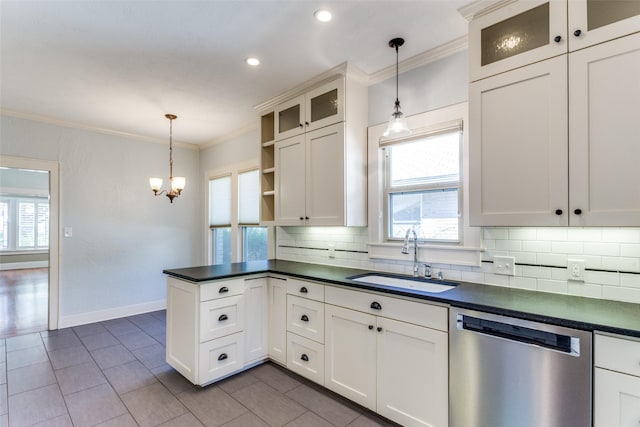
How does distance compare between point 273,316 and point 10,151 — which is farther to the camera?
point 10,151

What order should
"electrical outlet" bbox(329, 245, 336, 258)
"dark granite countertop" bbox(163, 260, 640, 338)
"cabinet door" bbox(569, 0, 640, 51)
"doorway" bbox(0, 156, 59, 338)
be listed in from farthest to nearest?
"doorway" bbox(0, 156, 59, 338) → "electrical outlet" bbox(329, 245, 336, 258) → "cabinet door" bbox(569, 0, 640, 51) → "dark granite countertop" bbox(163, 260, 640, 338)

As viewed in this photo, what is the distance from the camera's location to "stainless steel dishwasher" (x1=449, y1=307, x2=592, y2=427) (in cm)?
139

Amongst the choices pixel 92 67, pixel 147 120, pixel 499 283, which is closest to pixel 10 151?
pixel 147 120

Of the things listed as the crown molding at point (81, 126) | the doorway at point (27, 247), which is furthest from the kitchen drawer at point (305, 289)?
the crown molding at point (81, 126)

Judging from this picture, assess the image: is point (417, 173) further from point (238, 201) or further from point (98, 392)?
point (98, 392)

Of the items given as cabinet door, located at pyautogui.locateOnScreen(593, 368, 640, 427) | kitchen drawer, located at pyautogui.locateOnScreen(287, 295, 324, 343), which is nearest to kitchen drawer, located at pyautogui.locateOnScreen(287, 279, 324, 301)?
kitchen drawer, located at pyautogui.locateOnScreen(287, 295, 324, 343)

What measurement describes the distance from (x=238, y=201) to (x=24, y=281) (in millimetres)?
6714

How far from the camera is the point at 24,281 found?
7.45m

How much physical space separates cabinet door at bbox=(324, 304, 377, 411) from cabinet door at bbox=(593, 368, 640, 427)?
44.1 inches

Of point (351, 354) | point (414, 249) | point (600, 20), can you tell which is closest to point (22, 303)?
point (351, 354)

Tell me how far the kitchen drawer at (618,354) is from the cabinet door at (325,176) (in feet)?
5.69

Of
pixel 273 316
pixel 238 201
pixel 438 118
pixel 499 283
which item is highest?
pixel 438 118

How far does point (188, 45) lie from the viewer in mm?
2344

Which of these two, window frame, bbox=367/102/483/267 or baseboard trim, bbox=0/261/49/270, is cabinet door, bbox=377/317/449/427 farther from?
baseboard trim, bbox=0/261/49/270
